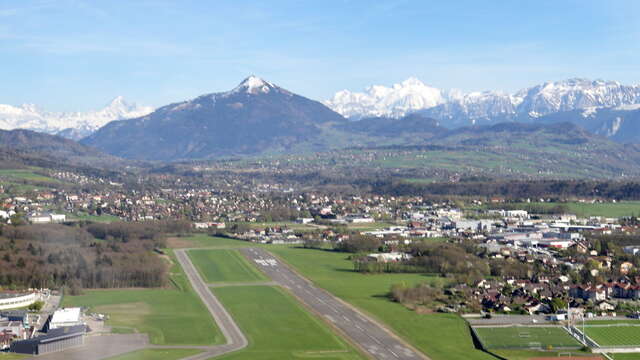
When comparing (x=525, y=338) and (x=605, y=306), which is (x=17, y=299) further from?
(x=605, y=306)

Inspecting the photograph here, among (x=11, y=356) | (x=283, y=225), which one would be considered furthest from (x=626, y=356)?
(x=283, y=225)

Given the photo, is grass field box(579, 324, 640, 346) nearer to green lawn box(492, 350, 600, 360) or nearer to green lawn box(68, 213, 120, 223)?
green lawn box(492, 350, 600, 360)

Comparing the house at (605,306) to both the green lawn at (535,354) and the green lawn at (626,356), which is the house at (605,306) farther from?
the green lawn at (535,354)

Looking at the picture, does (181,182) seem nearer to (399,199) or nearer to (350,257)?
(399,199)

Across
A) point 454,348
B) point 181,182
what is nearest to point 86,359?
point 454,348

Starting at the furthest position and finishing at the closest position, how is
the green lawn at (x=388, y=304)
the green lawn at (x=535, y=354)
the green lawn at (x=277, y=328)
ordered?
the green lawn at (x=388, y=304) < the green lawn at (x=277, y=328) < the green lawn at (x=535, y=354)

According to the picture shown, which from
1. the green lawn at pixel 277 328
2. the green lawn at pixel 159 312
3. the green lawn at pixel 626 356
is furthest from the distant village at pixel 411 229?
the green lawn at pixel 626 356
